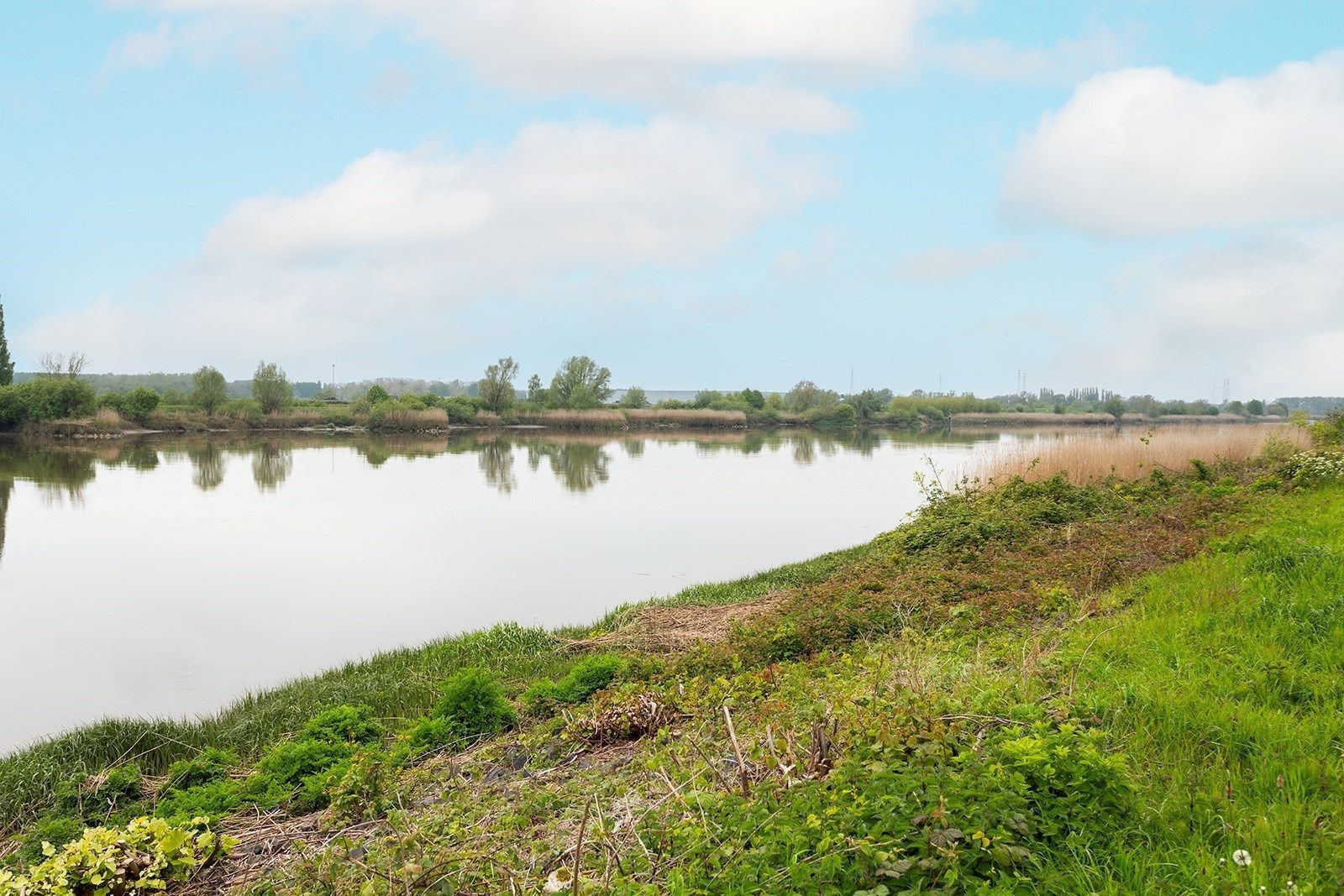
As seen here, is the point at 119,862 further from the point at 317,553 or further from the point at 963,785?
the point at 317,553

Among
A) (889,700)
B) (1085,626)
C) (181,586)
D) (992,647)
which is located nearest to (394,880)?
(889,700)

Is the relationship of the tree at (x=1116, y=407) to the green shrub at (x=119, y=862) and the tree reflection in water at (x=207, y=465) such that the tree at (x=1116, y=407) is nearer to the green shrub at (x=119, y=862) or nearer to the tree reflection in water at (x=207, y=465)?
the tree reflection in water at (x=207, y=465)

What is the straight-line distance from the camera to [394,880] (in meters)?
3.19

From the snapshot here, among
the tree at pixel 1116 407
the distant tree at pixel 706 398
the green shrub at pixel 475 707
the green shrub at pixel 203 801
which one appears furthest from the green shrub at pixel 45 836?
the tree at pixel 1116 407

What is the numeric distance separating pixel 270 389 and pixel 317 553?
169 ft

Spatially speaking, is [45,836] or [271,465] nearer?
[45,836]

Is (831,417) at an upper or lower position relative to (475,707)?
upper

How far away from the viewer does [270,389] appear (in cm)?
6088

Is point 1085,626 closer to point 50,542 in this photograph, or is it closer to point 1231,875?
point 1231,875

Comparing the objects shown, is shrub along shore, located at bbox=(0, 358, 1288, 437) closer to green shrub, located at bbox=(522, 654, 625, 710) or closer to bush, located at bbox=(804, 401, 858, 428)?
bush, located at bbox=(804, 401, 858, 428)

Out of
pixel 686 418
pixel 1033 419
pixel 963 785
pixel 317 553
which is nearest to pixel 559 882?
pixel 963 785

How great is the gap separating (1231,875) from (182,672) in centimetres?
955

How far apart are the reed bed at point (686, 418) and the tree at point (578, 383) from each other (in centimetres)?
445

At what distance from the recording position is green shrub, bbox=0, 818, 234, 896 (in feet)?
11.1
